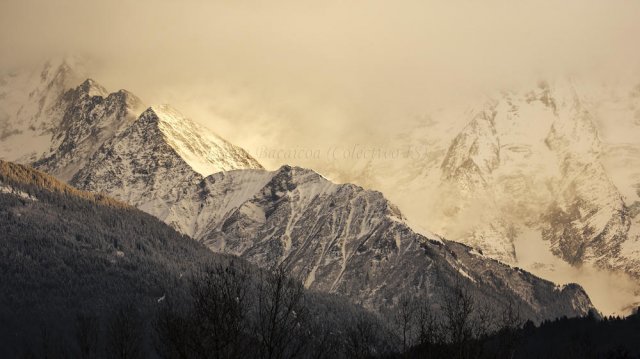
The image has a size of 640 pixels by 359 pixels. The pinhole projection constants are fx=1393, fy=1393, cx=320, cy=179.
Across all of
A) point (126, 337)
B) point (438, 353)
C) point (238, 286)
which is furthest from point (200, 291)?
point (126, 337)

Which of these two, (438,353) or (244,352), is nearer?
(244,352)

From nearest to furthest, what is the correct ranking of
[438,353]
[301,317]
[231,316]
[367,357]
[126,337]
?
[231,316]
[301,317]
[438,353]
[367,357]
[126,337]

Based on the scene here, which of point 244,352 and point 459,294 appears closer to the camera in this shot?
point 244,352

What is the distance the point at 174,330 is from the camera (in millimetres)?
128875

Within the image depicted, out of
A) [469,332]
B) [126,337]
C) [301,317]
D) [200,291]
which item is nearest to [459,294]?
[469,332]

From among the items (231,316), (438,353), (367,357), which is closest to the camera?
(231,316)

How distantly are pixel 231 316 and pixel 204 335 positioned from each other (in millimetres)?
3296

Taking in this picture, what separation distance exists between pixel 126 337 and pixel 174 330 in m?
69.9

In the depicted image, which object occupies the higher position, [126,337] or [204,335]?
[126,337]

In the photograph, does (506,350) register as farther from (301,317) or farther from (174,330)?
(174,330)

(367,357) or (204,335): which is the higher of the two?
(367,357)

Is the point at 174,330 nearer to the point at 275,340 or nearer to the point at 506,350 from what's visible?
the point at 275,340

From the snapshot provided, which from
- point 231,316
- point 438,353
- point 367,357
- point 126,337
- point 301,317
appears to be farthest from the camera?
point 126,337

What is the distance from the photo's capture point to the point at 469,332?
506ft
